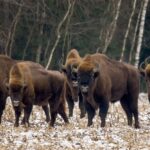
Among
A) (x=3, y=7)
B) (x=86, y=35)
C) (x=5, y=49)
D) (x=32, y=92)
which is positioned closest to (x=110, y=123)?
(x=32, y=92)

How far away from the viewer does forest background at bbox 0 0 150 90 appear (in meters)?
39.8

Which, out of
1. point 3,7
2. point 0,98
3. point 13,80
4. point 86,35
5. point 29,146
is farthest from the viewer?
point 86,35

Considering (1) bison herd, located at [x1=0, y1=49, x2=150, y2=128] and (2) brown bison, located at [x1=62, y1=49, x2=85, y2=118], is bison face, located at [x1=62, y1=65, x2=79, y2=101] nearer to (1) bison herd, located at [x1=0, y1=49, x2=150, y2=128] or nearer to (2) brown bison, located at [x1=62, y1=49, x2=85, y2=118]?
(2) brown bison, located at [x1=62, y1=49, x2=85, y2=118]

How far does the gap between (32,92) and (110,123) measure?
8.14 feet

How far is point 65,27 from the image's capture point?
4088 cm

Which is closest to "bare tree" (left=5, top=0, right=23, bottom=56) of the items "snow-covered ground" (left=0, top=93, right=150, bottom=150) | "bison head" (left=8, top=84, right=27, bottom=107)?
"snow-covered ground" (left=0, top=93, right=150, bottom=150)

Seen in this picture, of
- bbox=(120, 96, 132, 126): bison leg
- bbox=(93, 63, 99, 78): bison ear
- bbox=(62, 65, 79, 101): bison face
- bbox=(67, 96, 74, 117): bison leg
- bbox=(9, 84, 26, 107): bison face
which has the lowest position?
bbox=(67, 96, 74, 117): bison leg

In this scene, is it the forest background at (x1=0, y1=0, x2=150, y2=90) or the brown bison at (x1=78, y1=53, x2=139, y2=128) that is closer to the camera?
the brown bison at (x1=78, y1=53, x2=139, y2=128)

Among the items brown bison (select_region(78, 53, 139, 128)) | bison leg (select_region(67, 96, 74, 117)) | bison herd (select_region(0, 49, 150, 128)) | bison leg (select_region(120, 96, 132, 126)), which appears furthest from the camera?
bison leg (select_region(67, 96, 74, 117))

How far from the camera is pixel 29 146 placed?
45.8 feet

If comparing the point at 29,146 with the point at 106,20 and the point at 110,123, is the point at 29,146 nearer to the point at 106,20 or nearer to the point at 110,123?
the point at 110,123

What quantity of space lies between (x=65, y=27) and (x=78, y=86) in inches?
928

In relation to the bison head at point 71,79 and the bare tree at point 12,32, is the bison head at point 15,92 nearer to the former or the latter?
the bison head at point 71,79

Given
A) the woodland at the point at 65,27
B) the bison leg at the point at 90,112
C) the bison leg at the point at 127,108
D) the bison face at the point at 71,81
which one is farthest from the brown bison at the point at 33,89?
the woodland at the point at 65,27
